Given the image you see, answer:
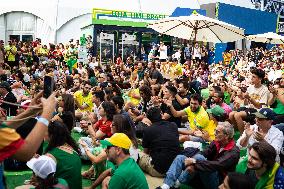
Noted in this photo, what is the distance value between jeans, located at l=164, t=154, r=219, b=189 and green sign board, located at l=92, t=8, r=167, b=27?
18.2 metres

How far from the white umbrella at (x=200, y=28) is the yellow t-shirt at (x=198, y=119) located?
2.86 m

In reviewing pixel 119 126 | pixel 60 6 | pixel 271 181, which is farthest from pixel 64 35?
pixel 271 181

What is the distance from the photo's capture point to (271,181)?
4156 mm

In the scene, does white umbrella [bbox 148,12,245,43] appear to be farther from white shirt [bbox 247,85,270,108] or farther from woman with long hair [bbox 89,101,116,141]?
woman with long hair [bbox 89,101,116,141]

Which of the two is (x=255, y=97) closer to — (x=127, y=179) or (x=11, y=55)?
(x=127, y=179)

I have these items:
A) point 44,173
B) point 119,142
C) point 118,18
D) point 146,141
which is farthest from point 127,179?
point 118,18

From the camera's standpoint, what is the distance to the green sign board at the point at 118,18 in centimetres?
2294

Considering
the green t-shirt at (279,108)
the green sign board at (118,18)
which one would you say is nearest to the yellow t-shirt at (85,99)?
the green t-shirt at (279,108)

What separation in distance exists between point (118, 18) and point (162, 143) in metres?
18.6

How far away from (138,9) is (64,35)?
644cm

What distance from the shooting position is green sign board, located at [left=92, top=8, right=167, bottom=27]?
22.9 meters

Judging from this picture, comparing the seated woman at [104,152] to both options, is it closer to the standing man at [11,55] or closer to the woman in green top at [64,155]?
the woman in green top at [64,155]

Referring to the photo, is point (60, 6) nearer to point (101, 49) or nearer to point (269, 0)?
point (101, 49)

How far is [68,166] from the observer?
477 centimetres
